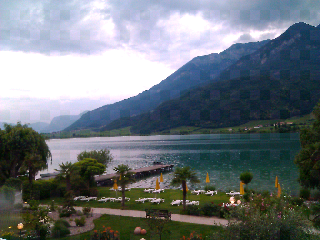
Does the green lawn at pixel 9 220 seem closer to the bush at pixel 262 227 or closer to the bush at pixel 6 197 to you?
the bush at pixel 6 197

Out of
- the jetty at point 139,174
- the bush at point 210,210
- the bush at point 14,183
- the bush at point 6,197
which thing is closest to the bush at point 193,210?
the bush at point 210,210

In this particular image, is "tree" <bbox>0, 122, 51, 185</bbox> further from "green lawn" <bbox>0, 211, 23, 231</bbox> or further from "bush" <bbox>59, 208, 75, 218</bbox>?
"bush" <bbox>59, 208, 75, 218</bbox>

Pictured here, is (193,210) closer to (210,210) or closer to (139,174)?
(210,210)

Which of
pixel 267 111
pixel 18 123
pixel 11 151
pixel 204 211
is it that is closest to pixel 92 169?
pixel 11 151

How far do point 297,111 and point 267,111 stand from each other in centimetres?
2044

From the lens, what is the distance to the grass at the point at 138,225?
13039 millimetres

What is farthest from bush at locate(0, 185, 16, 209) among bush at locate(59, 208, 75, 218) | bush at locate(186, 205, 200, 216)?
bush at locate(186, 205, 200, 216)

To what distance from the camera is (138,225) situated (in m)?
15.2

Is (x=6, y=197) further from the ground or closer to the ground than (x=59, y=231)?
further from the ground

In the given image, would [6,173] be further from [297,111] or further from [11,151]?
[297,111]

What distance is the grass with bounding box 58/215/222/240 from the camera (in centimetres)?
1304

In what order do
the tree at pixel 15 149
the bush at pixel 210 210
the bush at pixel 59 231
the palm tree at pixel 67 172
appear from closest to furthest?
the bush at pixel 59 231 → the bush at pixel 210 210 → the palm tree at pixel 67 172 → the tree at pixel 15 149

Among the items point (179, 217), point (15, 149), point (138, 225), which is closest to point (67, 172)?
point (15, 149)

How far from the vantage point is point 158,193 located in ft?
90.7
